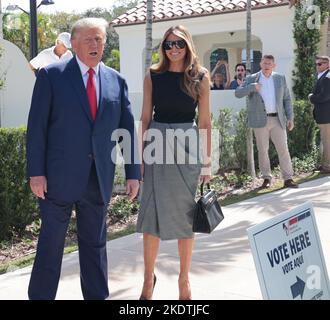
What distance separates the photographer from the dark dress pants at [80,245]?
3656 mm

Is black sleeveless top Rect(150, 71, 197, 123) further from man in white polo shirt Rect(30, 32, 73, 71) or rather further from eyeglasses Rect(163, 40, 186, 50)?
man in white polo shirt Rect(30, 32, 73, 71)

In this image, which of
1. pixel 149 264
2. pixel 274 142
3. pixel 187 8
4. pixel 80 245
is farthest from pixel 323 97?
pixel 187 8

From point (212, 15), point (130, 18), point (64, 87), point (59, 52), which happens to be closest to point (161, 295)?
point (64, 87)

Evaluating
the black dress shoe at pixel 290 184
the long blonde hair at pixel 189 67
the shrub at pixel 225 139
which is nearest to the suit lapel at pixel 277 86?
the black dress shoe at pixel 290 184

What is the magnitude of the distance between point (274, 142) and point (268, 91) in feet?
2.63

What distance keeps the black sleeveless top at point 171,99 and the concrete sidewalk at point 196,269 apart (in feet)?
4.38

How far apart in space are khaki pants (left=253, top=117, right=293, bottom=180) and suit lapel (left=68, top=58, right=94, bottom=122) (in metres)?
5.24

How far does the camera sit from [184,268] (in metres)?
4.12

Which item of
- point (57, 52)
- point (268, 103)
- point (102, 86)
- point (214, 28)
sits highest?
point (214, 28)

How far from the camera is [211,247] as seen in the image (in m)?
5.66

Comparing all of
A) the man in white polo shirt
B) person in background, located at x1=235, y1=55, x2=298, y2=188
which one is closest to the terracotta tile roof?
person in background, located at x1=235, y1=55, x2=298, y2=188

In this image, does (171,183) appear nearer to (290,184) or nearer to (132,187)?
(132,187)

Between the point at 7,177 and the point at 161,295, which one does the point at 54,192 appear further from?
the point at 7,177
